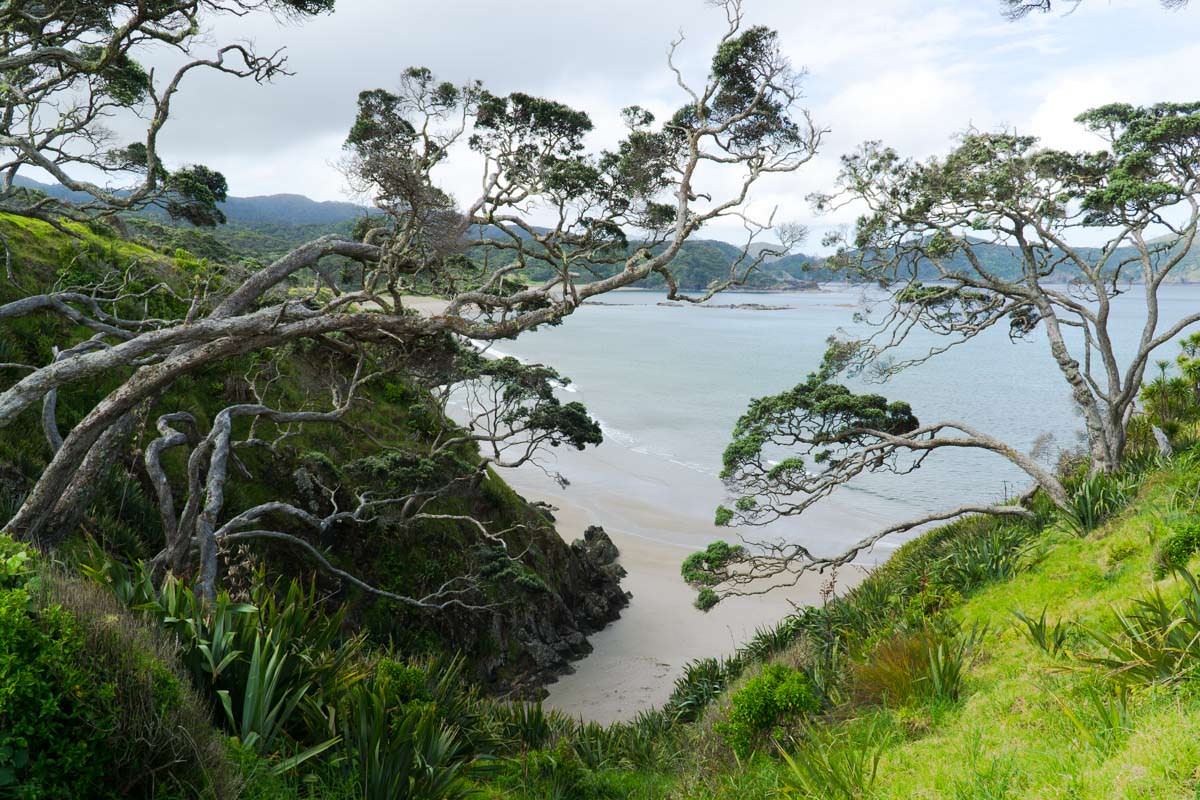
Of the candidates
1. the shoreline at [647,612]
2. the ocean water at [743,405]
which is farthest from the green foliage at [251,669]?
the ocean water at [743,405]

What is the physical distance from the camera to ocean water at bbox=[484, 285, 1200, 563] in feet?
83.3

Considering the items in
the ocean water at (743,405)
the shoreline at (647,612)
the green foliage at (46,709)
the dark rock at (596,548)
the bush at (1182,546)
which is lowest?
the shoreline at (647,612)

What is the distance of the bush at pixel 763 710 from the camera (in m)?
6.92

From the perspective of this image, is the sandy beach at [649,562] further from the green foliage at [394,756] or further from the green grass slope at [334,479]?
the green foliage at [394,756]

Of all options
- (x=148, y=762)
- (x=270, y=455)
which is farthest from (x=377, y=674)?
(x=270, y=455)

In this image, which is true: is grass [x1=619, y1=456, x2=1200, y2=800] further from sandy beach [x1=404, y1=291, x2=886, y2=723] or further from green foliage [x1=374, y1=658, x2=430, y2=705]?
sandy beach [x1=404, y1=291, x2=886, y2=723]

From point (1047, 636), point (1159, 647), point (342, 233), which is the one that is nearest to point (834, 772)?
point (1159, 647)

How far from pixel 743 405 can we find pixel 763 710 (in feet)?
114

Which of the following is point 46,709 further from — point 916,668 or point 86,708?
point 916,668

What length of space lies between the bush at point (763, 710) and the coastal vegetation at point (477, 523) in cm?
4

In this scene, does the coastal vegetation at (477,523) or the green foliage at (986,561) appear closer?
the coastal vegetation at (477,523)

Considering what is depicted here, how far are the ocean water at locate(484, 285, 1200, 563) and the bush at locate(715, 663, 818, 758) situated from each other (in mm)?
9110

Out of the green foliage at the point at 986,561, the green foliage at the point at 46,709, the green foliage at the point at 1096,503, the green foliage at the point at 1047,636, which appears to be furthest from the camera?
the green foliage at the point at 1096,503

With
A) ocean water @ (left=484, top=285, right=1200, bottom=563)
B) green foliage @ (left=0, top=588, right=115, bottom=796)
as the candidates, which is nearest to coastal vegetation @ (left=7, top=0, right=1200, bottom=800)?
green foliage @ (left=0, top=588, right=115, bottom=796)
